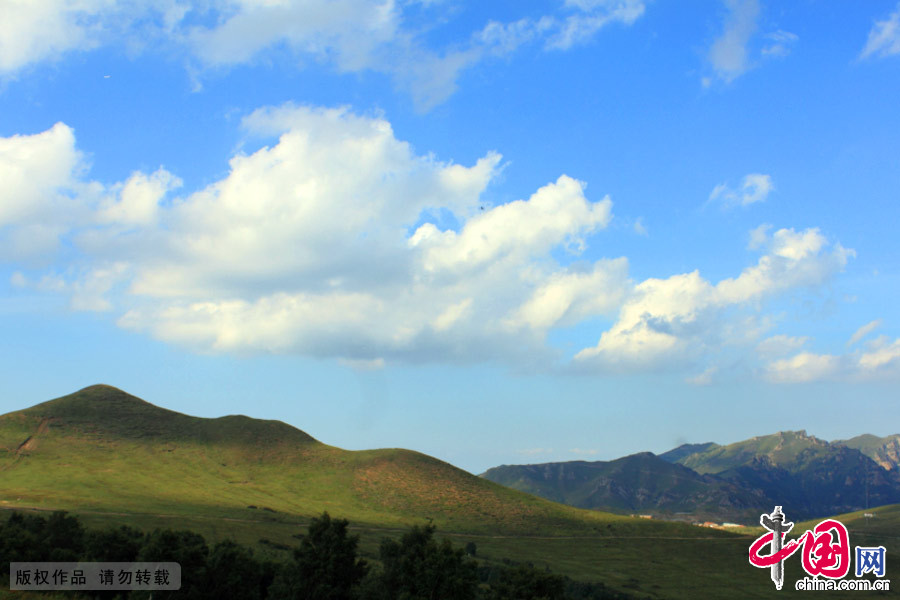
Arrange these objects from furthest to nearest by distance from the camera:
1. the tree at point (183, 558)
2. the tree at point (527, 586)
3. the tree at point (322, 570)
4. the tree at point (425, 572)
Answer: the tree at point (322, 570) → the tree at point (183, 558) → the tree at point (425, 572) → the tree at point (527, 586)

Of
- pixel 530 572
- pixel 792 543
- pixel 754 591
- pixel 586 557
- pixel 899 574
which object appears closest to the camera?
pixel 530 572

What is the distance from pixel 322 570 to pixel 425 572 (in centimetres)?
1366

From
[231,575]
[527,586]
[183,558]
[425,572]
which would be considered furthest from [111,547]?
[527,586]

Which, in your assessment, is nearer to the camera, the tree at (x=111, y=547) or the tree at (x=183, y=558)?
the tree at (x=183, y=558)

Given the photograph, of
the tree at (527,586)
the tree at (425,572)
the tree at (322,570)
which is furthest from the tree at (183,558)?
the tree at (527,586)

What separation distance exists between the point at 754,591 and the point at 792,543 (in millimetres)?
84538

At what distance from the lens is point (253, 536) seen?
14838cm

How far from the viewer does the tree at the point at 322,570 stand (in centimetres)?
7600

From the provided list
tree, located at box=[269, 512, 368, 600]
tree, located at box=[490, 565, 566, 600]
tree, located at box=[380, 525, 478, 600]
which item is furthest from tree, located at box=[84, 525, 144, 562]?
tree, located at box=[490, 565, 566, 600]

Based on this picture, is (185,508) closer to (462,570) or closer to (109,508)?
(109,508)

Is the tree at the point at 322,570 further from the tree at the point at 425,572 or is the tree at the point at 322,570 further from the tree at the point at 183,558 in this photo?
the tree at the point at 183,558

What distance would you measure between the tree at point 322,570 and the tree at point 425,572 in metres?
5.09

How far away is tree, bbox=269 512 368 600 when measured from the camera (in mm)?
76000

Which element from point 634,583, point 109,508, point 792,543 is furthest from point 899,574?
point 109,508
